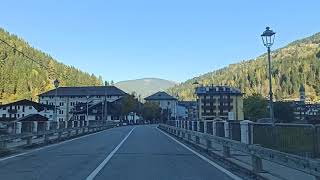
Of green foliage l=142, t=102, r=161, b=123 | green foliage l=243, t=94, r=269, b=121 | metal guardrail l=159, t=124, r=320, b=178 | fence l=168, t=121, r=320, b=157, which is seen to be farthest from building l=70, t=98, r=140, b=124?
metal guardrail l=159, t=124, r=320, b=178

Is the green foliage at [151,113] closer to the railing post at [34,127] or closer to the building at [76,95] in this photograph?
the building at [76,95]

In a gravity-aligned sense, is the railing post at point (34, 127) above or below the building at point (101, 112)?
below

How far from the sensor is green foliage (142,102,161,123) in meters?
172

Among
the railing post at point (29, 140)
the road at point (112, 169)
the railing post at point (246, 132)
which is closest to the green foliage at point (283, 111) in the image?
the railing post at point (29, 140)

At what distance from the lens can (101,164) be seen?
1599 centimetres

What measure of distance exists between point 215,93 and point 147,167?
481 feet

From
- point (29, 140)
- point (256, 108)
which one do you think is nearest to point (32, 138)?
point (29, 140)

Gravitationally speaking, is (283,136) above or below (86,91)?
below

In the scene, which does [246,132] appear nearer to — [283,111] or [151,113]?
[283,111]

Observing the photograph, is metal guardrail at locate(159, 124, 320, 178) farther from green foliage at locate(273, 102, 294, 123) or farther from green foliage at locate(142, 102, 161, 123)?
green foliage at locate(142, 102, 161, 123)

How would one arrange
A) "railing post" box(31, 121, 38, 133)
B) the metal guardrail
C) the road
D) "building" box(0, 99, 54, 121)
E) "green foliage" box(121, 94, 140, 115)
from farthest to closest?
"green foliage" box(121, 94, 140, 115) < "building" box(0, 99, 54, 121) < "railing post" box(31, 121, 38, 133) < the road < the metal guardrail

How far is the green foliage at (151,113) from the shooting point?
17175cm

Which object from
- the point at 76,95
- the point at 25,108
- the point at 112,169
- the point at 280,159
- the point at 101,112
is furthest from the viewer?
the point at 76,95

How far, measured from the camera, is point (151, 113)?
563ft
